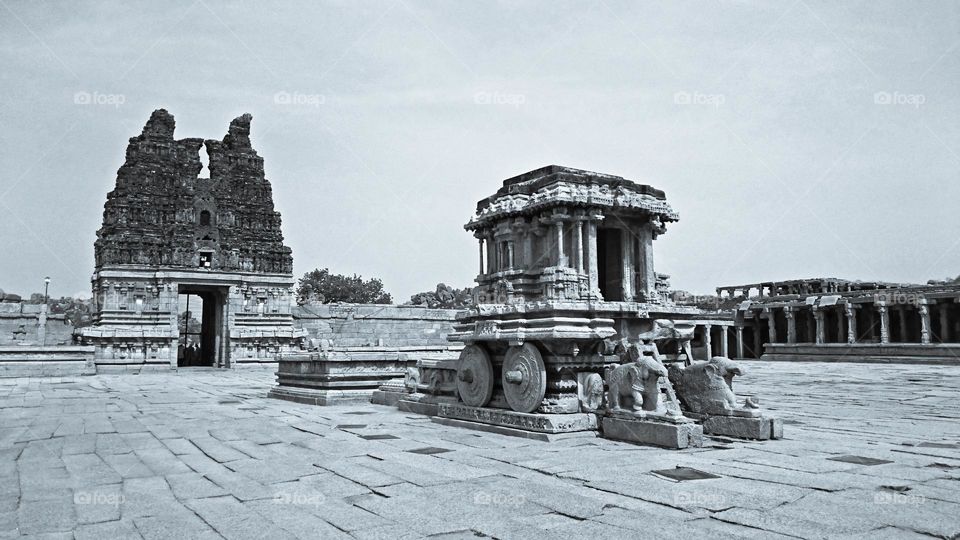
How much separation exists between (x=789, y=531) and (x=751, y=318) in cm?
3962

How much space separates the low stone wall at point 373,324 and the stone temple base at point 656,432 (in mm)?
26304

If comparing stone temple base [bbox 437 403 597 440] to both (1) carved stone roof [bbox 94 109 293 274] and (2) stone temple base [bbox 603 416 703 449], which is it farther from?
(1) carved stone roof [bbox 94 109 293 274]

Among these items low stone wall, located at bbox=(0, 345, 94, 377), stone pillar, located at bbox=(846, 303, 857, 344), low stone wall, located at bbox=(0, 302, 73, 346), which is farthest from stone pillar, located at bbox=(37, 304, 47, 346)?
stone pillar, located at bbox=(846, 303, 857, 344)

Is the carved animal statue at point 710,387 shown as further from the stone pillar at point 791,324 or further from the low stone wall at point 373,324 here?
the stone pillar at point 791,324

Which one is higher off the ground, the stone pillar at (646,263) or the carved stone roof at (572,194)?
the carved stone roof at (572,194)

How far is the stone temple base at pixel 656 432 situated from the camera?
23.3 ft

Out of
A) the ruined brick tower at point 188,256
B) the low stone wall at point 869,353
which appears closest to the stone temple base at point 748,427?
the low stone wall at point 869,353

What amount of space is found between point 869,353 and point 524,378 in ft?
92.0

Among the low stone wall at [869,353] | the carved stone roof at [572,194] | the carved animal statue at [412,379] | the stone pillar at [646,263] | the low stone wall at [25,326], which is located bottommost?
the low stone wall at [869,353]

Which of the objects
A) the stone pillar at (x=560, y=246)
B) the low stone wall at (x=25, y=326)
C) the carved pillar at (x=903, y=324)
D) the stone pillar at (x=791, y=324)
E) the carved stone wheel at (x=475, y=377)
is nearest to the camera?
the carved stone wheel at (x=475, y=377)

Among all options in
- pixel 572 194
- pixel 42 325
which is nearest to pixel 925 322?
pixel 572 194

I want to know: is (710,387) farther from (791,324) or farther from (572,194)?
(791,324)

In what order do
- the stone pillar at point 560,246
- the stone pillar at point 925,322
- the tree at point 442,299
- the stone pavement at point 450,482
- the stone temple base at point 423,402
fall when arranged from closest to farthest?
1. the stone pavement at point 450,482
2. the stone temple base at point 423,402
3. the stone pillar at point 560,246
4. the stone pillar at point 925,322
5. the tree at point 442,299

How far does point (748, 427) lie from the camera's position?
7707mm
